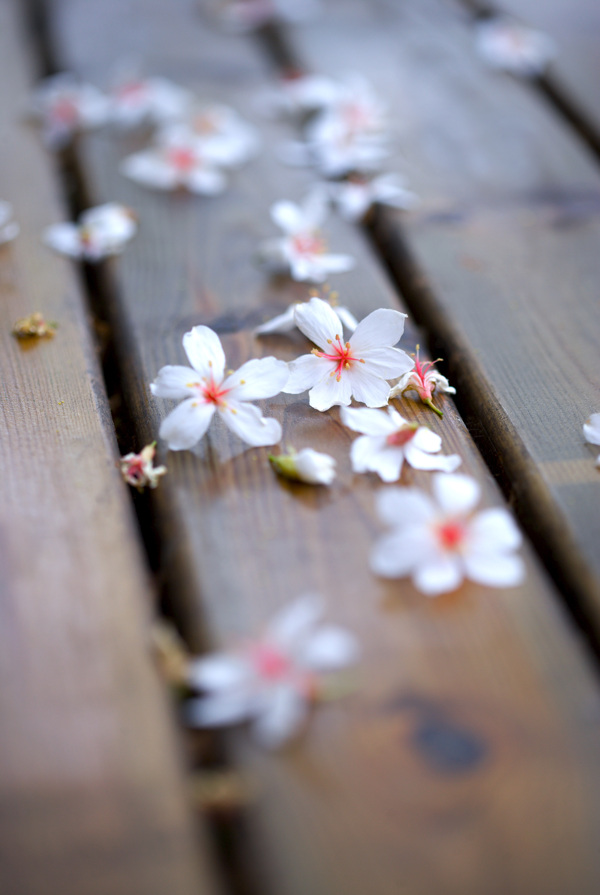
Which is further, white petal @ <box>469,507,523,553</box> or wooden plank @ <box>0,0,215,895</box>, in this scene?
white petal @ <box>469,507,523,553</box>

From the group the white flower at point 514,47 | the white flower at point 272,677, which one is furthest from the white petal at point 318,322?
the white flower at point 514,47

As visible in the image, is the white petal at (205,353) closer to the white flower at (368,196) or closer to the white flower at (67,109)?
the white flower at (368,196)

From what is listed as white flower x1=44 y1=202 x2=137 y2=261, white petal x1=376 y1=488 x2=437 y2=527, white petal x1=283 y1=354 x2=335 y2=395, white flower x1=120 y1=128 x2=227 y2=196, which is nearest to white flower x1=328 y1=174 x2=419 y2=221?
white flower x1=120 y1=128 x2=227 y2=196

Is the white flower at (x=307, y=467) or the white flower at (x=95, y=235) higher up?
the white flower at (x=307, y=467)

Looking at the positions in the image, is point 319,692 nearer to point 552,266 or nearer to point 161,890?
point 161,890

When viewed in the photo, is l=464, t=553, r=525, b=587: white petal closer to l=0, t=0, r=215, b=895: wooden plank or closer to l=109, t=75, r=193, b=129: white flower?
l=0, t=0, r=215, b=895: wooden plank
